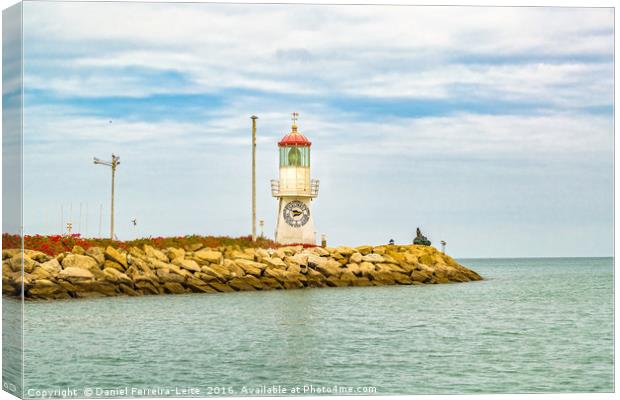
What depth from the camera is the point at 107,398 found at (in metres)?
10.1

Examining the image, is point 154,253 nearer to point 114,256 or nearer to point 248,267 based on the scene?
point 114,256

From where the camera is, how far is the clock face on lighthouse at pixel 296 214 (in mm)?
29672

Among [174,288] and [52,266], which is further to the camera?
[174,288]

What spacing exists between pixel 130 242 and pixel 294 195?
585 cm

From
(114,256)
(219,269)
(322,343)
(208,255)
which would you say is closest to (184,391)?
(322,343)

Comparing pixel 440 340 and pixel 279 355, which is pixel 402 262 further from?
pixel 279 355

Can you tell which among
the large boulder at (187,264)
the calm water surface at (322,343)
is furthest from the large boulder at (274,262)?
the large boulder at (187,264)

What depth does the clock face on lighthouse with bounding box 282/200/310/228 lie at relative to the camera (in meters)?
29.7

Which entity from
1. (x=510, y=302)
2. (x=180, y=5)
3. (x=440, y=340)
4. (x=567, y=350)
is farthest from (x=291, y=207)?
(x=180, y=5)

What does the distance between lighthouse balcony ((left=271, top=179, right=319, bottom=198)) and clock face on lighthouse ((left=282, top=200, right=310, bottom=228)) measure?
383mm

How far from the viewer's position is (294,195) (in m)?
29.3

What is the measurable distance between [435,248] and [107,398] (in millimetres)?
20440

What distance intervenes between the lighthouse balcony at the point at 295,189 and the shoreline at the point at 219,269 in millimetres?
2201

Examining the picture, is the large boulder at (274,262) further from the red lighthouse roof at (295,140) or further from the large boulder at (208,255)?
the red lighthouse roof at (295,140)
